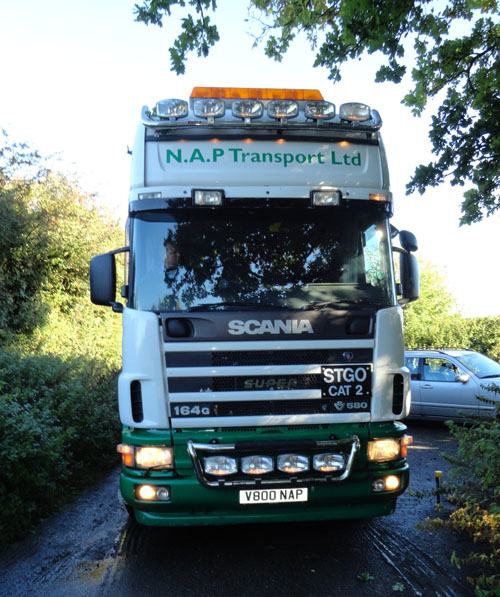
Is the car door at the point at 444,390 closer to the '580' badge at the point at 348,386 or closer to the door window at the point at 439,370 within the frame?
the door window at the point at 439,370

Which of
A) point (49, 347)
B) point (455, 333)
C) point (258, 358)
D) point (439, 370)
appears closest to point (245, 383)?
point (258, 358)

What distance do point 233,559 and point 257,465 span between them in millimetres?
961

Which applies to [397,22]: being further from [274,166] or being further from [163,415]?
[163,415]

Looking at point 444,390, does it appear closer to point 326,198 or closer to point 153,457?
point 326,198

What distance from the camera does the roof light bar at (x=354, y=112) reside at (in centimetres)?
471

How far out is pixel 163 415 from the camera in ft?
13.3

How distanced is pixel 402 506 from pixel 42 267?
9.48 meters

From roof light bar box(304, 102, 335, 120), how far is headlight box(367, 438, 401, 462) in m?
2.82

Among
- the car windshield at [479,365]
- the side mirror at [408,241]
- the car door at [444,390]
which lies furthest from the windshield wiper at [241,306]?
the car windshield at [479,365]

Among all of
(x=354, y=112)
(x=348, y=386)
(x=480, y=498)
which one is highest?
(x=354, y=112)

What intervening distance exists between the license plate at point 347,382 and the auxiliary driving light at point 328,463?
455 mm

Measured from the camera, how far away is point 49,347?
1120 centimetres

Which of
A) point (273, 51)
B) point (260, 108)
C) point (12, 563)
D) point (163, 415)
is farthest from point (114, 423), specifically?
point (273, 51)

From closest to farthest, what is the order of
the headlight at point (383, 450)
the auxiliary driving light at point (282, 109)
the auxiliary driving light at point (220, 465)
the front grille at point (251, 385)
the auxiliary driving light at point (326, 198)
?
1. the auxiliary driving light at point (220, 465)
2. the front grille at point (251, 385)
3. the headlight at point (383, 450)
4. the auxiliary driving light at point (326, 198)
5. the auxiliary driving light at point (282, 109)
